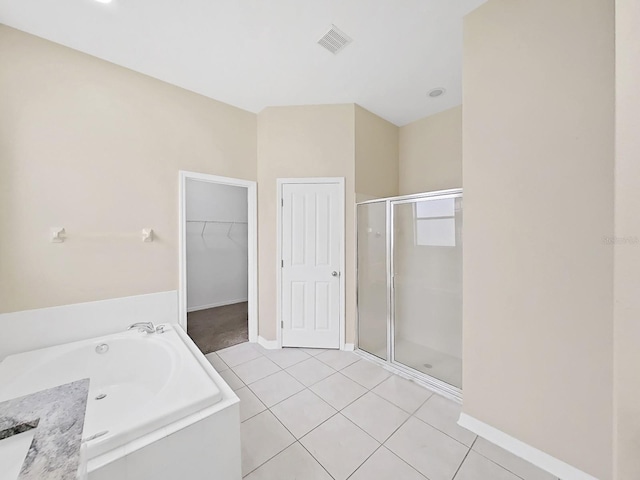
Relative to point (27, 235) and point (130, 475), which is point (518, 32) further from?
point (27, 235)

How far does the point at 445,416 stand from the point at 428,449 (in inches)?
14.3

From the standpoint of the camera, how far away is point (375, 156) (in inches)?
114

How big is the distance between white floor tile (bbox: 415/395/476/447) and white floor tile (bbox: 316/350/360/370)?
2.65 feet

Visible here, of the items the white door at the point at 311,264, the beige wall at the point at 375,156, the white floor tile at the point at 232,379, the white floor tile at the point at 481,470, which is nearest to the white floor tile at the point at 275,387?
the white floor tile at the point at 232,379

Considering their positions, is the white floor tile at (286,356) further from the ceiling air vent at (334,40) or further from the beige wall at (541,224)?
the ceiling air vent at (334,40)

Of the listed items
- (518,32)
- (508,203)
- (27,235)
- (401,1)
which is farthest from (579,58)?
(27,235)

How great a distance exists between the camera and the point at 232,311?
13.8ft

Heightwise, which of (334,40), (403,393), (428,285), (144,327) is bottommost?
(403,393)

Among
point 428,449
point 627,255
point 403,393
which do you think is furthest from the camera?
point 403,393

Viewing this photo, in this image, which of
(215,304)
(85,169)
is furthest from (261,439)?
(215,304)

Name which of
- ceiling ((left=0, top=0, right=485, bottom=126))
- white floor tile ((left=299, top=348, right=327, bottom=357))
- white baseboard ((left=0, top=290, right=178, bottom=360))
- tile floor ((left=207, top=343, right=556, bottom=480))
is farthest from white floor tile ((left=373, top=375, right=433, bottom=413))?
ceiling ((left=0, top=0, right=485, bottom=126))

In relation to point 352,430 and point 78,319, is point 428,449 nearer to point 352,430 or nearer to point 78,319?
point 352,430

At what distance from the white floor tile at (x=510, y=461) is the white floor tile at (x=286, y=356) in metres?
1.57

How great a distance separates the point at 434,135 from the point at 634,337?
286cm
